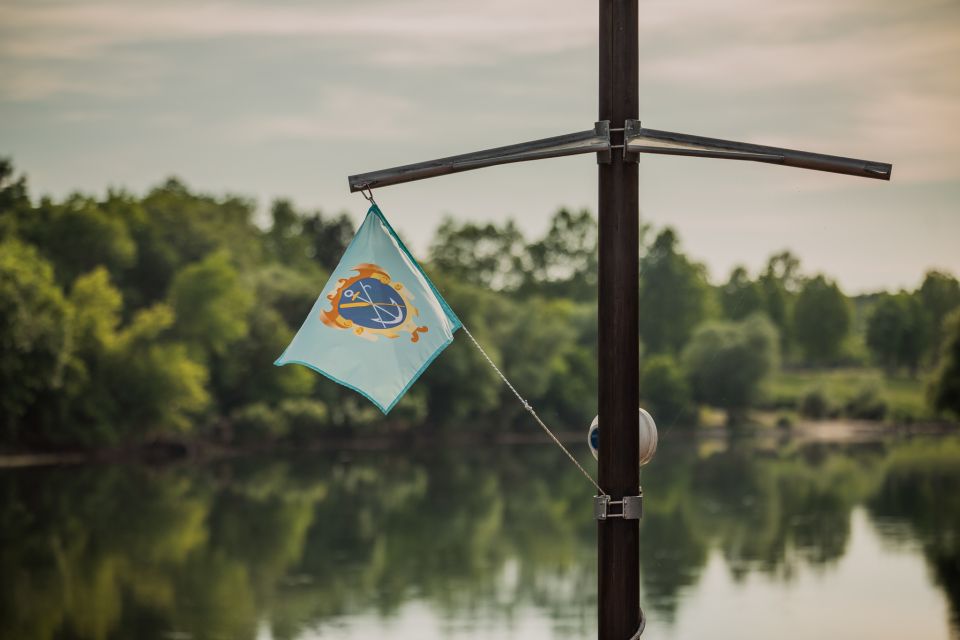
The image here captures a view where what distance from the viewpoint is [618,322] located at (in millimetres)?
7723

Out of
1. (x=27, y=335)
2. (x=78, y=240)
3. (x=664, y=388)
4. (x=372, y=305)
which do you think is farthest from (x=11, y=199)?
(x=372, y=305)

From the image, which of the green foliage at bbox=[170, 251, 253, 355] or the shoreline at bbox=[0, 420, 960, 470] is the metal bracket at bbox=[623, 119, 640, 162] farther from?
the green foliage at bbox=[170, 251, 253, 355]

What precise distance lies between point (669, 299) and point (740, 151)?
4462 inches

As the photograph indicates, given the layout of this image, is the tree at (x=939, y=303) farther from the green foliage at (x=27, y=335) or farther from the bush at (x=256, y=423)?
the green foliage at (x=27, y=335)

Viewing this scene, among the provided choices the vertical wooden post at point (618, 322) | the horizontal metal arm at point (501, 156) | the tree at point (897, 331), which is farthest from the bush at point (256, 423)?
the vertical wooden post at point (618, 322)

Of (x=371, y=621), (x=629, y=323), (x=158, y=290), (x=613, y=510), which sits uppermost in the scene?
(x=158, y=290)

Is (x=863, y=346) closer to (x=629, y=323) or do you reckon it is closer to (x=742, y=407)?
(x=742, y=407)

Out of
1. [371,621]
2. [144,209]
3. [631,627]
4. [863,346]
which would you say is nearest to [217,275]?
[144,209]

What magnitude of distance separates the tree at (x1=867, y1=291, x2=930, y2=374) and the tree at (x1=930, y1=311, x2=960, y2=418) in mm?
11072

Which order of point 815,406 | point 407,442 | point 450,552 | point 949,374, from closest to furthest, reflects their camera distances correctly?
point 450,552
point 949,374
point 407,442
point 815,406

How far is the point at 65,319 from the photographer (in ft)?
212

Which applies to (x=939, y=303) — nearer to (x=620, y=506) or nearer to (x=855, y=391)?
(x=855, y=391)

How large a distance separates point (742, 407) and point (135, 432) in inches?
1691

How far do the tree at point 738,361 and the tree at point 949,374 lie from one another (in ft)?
61.0
